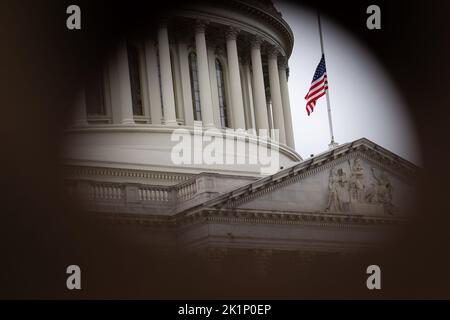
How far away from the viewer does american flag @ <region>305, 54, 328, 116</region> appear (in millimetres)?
35938

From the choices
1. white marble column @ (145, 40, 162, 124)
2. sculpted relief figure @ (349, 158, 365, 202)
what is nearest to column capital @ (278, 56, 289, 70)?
white marble column @ (145, 40, 162, 124)

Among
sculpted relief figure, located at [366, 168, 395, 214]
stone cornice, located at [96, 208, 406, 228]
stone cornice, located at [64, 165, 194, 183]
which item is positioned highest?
stone cornice, located at [64, 165, 194, 183]

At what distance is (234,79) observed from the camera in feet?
139

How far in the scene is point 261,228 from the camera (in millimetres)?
32031

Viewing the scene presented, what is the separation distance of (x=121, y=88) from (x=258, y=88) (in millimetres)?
6439

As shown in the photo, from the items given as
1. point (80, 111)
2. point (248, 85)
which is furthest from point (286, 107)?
point (80, 111)

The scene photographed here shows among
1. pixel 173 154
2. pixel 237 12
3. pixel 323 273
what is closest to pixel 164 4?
pixel 237 12

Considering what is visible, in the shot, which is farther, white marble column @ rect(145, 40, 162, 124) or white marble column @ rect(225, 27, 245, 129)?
white marble column @ rect(225, 27, 245, 129)

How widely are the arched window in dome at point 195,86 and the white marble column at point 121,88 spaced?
3005 mm

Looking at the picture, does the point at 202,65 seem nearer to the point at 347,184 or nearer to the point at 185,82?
the point at 185,82

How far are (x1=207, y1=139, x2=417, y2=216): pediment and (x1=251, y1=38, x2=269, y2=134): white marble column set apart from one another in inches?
367

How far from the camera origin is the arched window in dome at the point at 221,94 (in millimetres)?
42500

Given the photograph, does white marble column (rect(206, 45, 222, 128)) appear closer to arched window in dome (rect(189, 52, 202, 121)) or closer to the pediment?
arched window in dome (rect(189, 52, 202, 121))
